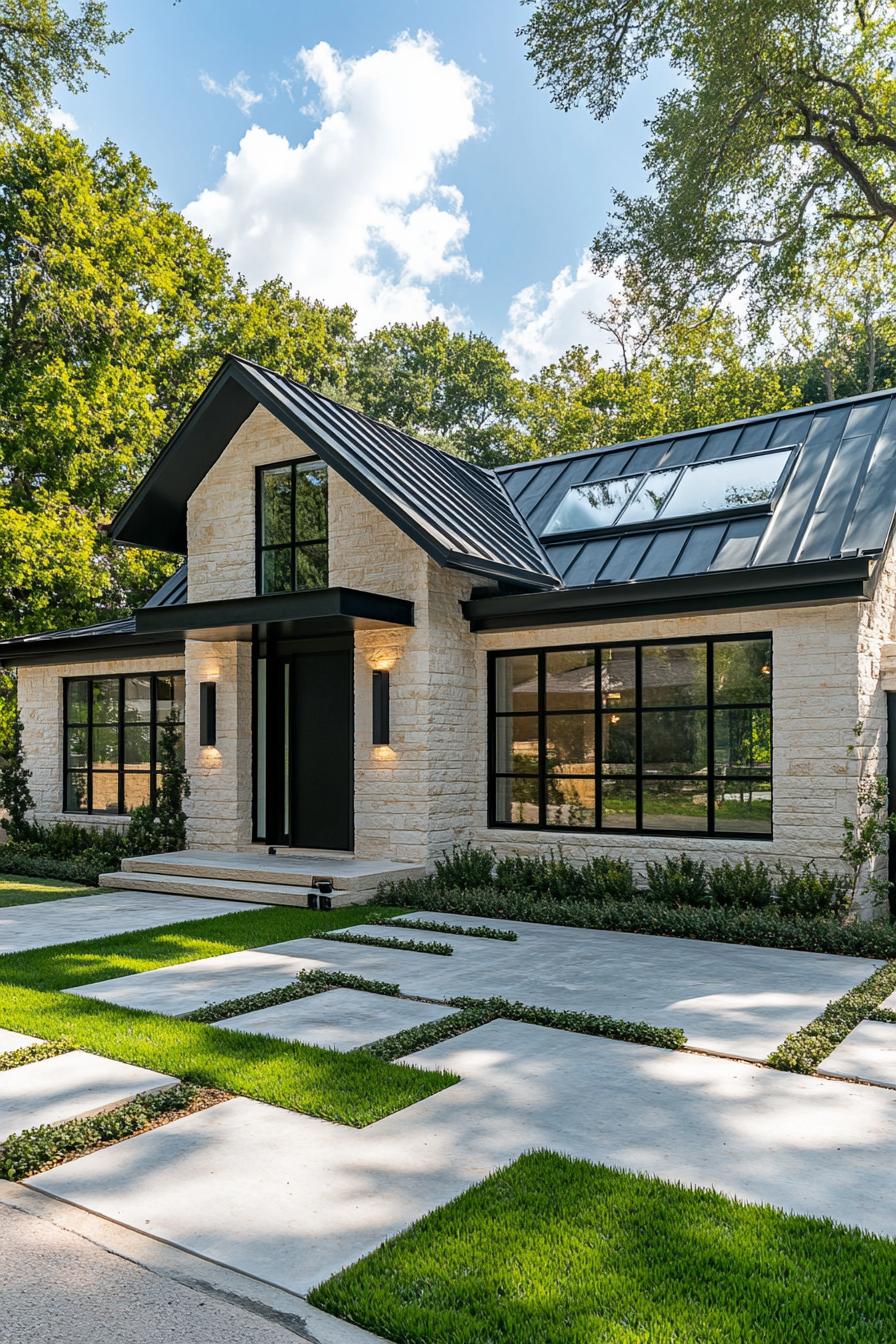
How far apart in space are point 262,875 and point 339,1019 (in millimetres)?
4969

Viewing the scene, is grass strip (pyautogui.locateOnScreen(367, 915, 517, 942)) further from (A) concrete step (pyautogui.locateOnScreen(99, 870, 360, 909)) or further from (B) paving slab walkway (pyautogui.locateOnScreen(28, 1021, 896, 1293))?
(B) paving slab walkway (pyautogui.locateOnScreen(28, 1021, 896, 1293))

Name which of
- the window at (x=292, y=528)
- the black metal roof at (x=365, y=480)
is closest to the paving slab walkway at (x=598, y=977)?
the black metal roof at (x=365, y=480)

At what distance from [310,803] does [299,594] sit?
306 cm

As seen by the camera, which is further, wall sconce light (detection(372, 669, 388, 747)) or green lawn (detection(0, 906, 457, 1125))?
wall sconce light (detection(372, 669, 388, 747))

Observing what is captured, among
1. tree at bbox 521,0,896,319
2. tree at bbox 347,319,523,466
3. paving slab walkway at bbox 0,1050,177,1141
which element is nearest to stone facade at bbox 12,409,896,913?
paving slab walkway at bbox 0,1050,177,1141

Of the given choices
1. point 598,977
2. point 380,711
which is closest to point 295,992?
point 598,977

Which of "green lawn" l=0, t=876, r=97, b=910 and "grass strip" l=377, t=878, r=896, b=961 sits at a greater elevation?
"grass strip" l=377, t=878, r=896, b=961

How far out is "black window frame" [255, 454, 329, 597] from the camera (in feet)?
40.4

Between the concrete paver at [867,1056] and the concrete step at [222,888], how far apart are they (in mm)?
5533

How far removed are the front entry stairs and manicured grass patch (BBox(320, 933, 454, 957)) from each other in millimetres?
1352

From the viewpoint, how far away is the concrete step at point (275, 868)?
33.8ft

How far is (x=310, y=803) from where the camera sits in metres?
12.3

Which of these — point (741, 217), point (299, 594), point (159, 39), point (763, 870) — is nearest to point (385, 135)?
point (159, 39)

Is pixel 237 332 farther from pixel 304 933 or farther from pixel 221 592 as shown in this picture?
pixel 304 933
